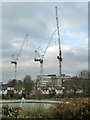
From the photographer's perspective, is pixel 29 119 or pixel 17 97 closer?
pixel 29 119

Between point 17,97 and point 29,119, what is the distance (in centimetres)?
2256

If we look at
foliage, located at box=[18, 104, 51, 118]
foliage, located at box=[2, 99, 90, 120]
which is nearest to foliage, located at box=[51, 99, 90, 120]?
foliage, located at box=[2, 99, 90, 120]

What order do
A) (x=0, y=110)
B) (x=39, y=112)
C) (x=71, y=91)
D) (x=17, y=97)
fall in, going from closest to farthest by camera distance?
(x=39, y=112), (x=0, y=110), (x=17, y=97), (x=71, y=91)

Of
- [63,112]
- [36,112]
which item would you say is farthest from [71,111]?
[36,112]

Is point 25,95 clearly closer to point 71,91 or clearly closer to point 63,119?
point 71,91

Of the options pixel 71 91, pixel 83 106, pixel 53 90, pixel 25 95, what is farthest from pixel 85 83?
pixel 83 106

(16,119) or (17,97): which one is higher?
(16,119)

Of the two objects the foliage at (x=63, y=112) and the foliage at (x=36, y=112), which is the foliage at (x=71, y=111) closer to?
the foliage at (x=63, y=112)

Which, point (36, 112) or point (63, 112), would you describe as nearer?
point (63, 112)

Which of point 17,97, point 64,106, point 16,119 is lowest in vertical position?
point 17,97

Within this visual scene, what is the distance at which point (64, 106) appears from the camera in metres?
7.27

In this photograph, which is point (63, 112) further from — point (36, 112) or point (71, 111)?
point (36, 112)

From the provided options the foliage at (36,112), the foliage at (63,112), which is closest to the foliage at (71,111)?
the foliage at (63,112)

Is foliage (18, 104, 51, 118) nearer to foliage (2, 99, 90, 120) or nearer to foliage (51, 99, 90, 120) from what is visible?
foliage (2, 99, 90, 120)
